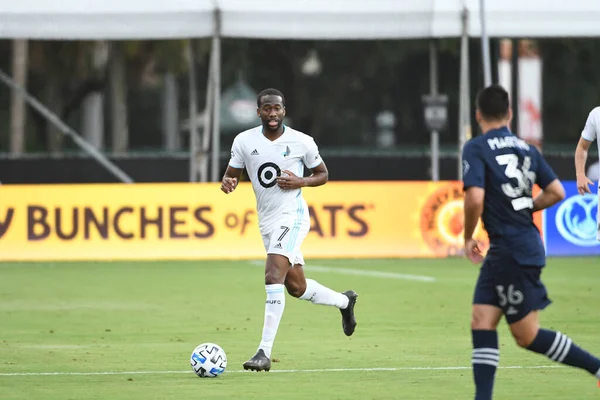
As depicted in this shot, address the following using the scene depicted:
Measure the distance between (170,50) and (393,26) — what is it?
14.0 m

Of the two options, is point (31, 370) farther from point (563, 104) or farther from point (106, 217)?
point (563, 104)

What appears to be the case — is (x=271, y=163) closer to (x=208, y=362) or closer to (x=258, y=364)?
(x=258, y=364)

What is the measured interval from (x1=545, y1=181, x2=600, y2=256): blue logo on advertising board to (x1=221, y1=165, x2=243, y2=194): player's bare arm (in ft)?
42.6

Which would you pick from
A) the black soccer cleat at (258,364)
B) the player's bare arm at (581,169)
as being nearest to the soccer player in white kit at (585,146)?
the player's bare arm at (581,169)

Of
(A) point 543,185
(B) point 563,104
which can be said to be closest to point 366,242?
(A) point 543,185

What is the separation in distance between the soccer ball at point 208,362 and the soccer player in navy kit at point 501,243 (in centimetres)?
284

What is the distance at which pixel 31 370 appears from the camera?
11398 mm

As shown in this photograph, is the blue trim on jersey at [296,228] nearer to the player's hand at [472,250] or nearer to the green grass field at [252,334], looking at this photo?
the green grass field at [252,334]

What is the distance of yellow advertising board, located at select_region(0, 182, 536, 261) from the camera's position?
24.0 metres

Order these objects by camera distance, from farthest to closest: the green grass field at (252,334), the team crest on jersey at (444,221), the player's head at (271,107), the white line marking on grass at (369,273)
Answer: the team crest on jersey at (444,221) → the white line marking on grass at (369,273) → the player's head at (271,107) → the green grass field at (252,334)

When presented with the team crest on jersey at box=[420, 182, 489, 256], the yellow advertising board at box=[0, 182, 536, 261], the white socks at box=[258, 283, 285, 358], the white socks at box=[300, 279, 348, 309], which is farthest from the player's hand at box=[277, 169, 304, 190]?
the team crest on jersey at box=[420, 182, 489, 256]

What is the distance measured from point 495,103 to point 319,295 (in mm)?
4243

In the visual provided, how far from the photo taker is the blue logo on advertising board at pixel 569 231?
24.0 metres

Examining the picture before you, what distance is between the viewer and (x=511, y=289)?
8.41 meters
